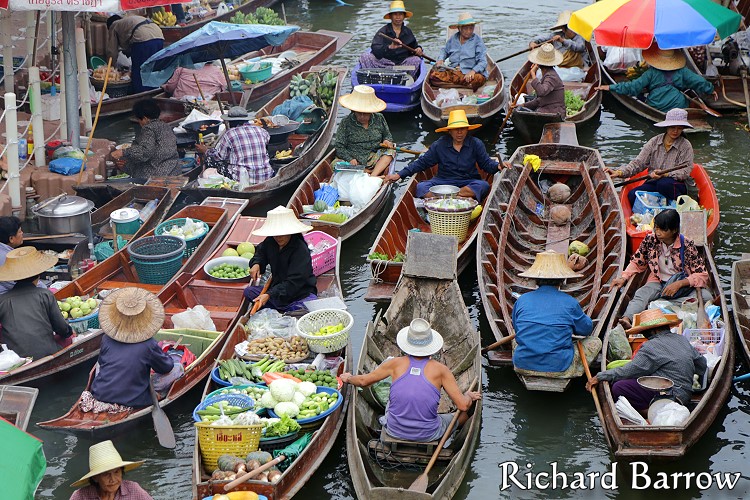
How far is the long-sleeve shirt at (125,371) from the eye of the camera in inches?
305

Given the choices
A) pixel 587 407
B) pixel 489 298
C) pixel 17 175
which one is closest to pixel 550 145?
pixel 489 298

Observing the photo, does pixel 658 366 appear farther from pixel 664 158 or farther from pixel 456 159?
pixel 456 159

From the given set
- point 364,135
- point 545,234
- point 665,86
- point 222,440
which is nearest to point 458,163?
point 545,234

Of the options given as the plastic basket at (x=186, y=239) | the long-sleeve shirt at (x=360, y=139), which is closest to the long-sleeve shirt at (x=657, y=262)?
the long-sleeve shirt at (x=360, y=139)

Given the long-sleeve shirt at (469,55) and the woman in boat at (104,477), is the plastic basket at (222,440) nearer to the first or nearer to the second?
the woman in boat at (104,477)

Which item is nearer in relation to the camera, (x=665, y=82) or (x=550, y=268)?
(x=550, y=268)

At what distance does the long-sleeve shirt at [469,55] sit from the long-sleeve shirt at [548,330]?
778cm

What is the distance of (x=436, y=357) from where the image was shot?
28.4 ft

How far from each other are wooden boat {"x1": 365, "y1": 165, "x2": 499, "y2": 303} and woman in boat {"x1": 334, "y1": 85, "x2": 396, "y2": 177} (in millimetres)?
758

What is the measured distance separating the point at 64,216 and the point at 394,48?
702cm

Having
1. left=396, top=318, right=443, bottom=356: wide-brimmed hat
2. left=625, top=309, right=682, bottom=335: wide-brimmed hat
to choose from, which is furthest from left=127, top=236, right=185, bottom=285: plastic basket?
left=625, top=309, right=682, bottom=335: wide-brimmed hat

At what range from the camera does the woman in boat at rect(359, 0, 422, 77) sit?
15.9 meters

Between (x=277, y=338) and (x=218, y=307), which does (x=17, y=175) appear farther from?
(x=277, y=338)

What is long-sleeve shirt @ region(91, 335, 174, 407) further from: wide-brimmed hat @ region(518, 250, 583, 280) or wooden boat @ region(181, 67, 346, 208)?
wooden boat @ region(181, 67, 346, 208)
